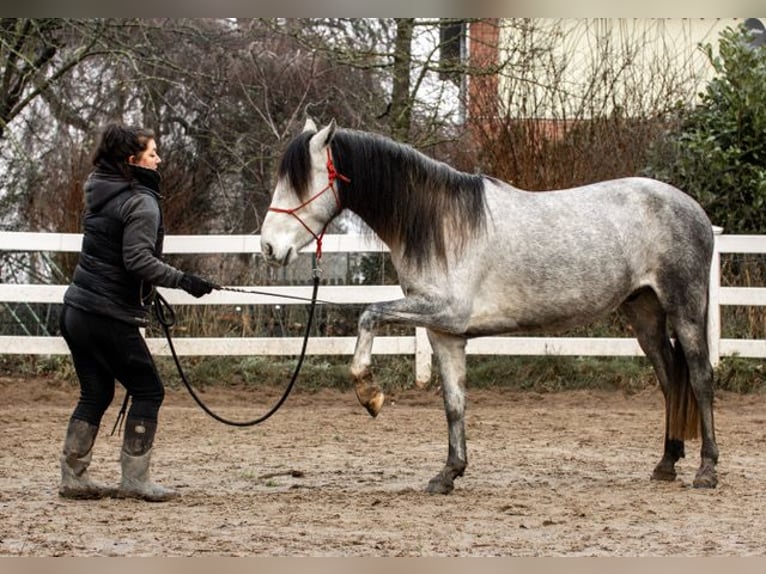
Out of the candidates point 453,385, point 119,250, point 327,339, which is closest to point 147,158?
point 119,250

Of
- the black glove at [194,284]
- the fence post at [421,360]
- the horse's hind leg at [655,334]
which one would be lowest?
the fence post at [421,360]

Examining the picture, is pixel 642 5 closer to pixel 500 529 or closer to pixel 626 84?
pixel 500 529

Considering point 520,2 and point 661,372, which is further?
point 661,372

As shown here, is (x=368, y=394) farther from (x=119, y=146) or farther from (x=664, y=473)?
(x=664, y=473)

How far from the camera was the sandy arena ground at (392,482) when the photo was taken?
489 cm

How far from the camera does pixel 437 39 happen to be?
14.3 m

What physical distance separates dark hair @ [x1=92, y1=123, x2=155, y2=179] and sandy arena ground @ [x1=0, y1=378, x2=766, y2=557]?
176 cm

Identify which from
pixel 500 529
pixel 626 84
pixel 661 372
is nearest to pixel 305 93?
pixel 626 84

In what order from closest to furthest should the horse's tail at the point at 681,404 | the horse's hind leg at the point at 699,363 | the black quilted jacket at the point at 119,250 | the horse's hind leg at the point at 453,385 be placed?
the black quilted jacket at the point at 119,250 < the horse's hind leg at the point at 453,385 < the horse's hind leg at the point at 699,363 < the horse's tail at the point at 681,404

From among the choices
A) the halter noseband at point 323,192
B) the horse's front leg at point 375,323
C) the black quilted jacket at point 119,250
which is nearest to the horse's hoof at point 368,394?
the horse's front leg at point 375,323

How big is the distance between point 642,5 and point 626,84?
7394 millimetres

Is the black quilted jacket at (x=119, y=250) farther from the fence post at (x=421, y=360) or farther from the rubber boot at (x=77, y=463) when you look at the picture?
the fence post at (x=421, y=360)

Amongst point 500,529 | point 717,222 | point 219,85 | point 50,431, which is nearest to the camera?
point 500,529

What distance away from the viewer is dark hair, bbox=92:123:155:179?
19.5ft
